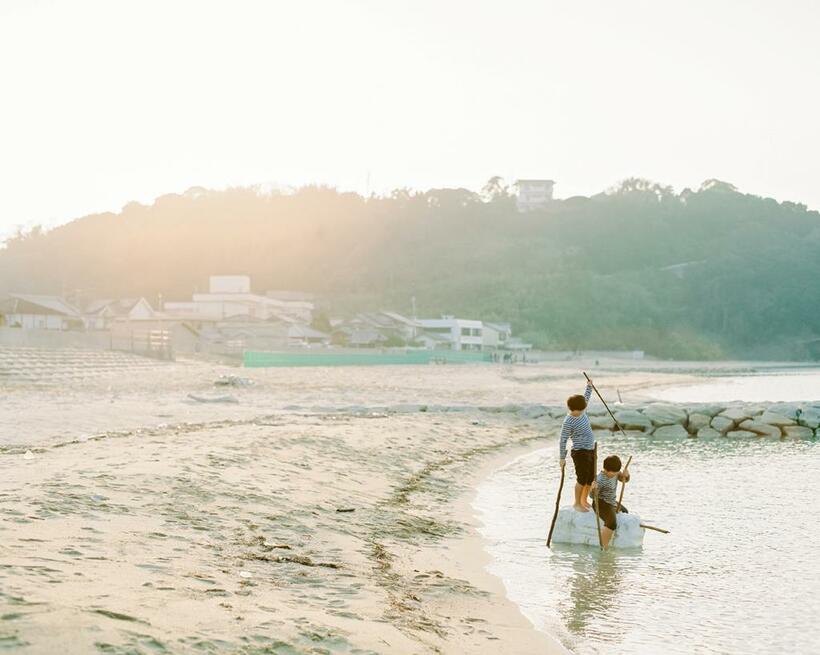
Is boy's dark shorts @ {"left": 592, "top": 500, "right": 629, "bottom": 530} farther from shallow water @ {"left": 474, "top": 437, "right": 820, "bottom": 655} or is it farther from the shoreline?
the shoreline

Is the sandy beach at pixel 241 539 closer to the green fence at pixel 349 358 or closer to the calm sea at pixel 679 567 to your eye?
the calm sea at pixel 679 567

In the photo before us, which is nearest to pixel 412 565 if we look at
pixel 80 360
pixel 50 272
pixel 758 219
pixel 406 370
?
pixel 80 360

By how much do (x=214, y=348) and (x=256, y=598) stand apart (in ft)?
200

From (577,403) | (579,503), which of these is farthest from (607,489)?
(577,403)

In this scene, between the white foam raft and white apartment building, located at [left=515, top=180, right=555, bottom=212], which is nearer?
the white foam raft

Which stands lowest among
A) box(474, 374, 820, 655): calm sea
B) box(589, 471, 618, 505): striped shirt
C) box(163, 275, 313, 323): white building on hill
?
box(474, 374, 820, 655): calm sea

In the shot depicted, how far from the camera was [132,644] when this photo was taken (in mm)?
4453

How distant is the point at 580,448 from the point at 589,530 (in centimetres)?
107

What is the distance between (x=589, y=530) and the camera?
1005 centimetres

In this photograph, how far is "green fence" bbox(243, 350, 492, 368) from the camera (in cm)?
5491

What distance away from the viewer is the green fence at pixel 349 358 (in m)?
54.9

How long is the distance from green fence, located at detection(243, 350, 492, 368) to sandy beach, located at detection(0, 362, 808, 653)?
35777 millimetres

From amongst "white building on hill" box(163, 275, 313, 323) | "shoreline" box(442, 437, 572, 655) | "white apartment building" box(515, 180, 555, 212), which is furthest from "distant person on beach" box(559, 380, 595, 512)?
"white apartment building" box(515, 180, 555, 212)

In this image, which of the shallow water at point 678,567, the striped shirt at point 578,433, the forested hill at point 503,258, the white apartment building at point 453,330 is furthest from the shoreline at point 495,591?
the forested hill at point 503,258
